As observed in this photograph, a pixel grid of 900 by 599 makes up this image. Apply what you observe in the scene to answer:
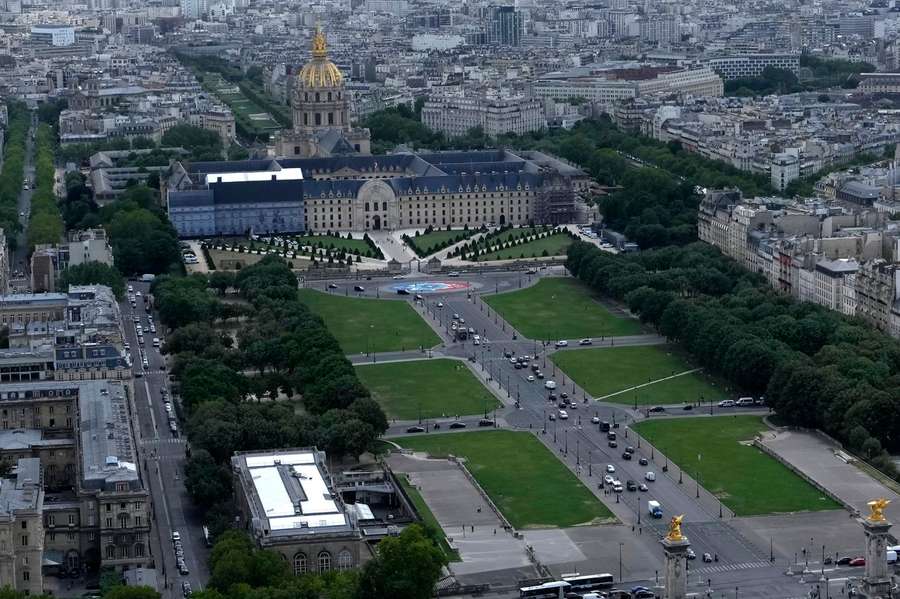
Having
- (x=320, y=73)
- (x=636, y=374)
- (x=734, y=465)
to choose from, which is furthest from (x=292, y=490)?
(x=320, y=73)

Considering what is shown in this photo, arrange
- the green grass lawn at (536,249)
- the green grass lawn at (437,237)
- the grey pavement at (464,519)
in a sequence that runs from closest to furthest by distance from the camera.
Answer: the grey pavement at (464,519) < the green grass lawn at (536,249) < the green grass lawn at (437,237)

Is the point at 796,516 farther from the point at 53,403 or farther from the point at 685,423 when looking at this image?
the point at 53,403

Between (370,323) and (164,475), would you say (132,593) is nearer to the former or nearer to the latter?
(164,475)

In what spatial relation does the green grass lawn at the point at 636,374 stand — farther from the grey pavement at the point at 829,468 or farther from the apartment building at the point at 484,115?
the apartment building at the point at 484,115

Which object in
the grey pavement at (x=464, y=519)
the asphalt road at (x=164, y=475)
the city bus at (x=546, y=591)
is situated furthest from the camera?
the grey pavement at (x=464, y=519)

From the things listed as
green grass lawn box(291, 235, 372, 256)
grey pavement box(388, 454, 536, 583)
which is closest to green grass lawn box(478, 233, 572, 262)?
green grass lawn box(291, 235, 372, 256)

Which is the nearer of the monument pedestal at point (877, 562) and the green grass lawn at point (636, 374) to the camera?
the monument pedestal at point (877, 562)

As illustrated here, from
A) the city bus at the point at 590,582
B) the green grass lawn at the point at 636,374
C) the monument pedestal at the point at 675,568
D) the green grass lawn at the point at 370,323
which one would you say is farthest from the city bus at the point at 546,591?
the green grass lawn at the point at 370,323
